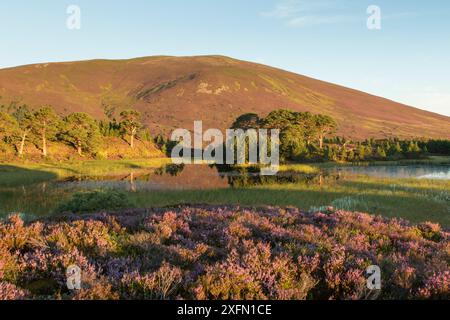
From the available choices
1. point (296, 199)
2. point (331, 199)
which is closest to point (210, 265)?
point (296, 199)

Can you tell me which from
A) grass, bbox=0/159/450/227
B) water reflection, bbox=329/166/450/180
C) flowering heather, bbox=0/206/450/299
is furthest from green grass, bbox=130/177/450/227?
water reflection, bbox=329/166/450/180

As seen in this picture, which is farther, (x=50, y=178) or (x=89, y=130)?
(x=89, y=130)

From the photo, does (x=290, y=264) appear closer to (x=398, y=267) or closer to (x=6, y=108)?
(x=398, y=267)

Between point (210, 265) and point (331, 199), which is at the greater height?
point (210, 265)

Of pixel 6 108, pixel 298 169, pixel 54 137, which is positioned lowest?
pixel 298 169

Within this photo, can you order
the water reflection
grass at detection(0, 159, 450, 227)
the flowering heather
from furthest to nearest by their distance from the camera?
1. the water reflection
2. grass at detection(0, 159, 450, 227)
3. the flowering heather

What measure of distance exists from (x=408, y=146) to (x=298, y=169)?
55.5 metres

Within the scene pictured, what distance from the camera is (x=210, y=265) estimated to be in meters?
5.35

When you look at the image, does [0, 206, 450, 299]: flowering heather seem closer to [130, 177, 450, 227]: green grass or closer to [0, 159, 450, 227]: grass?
[0, 159, 450, 227]: grass

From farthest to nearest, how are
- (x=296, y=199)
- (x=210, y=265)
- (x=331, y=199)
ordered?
(x=331, y=199), (x=296, y=199), (x=210, y=265)

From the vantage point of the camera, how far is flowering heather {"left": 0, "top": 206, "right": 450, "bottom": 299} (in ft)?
14.7

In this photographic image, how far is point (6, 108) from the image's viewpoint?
587ft

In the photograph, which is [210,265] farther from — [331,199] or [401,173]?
[401,173]

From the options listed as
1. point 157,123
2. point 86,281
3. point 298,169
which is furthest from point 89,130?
point 157,123
